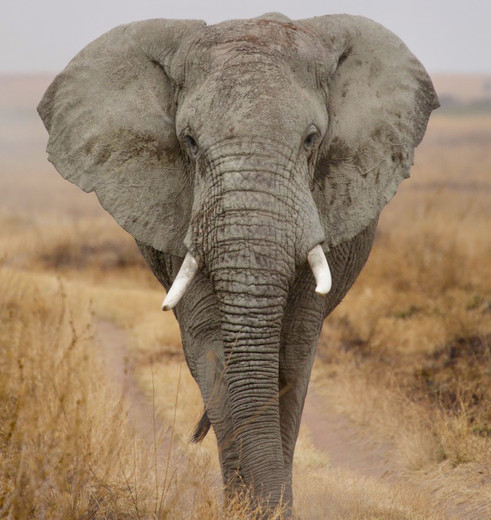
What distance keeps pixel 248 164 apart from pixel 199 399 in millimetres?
4403

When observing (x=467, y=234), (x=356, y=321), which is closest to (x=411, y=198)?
(x=467, y=234)

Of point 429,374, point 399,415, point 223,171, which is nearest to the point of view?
point 223,171

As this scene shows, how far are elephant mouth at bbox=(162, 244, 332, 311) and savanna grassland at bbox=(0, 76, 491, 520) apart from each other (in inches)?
15.1

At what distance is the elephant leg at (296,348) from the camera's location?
17.9 ft

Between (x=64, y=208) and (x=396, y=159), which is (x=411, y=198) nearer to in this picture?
(x=64, y=208)

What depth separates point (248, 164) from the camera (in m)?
4.69

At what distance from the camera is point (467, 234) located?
16.6 m

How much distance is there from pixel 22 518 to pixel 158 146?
2167mm

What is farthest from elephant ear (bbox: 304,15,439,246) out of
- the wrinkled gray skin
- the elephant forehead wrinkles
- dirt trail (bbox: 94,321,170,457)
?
dirt trail (bbox: 94,321,170,457)

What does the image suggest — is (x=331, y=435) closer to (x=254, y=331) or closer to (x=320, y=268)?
(x=254, y=331)

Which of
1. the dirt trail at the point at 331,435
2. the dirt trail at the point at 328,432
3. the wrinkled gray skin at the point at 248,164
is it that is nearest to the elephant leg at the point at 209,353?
the wrinkled gray skin at the point at 248,164

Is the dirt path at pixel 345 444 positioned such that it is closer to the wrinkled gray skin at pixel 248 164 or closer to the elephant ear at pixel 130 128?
the wrinkled gray skin at pixel 248 164

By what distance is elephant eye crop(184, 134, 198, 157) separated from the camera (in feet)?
16.5

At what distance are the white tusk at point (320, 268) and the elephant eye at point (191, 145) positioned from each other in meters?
0.84
